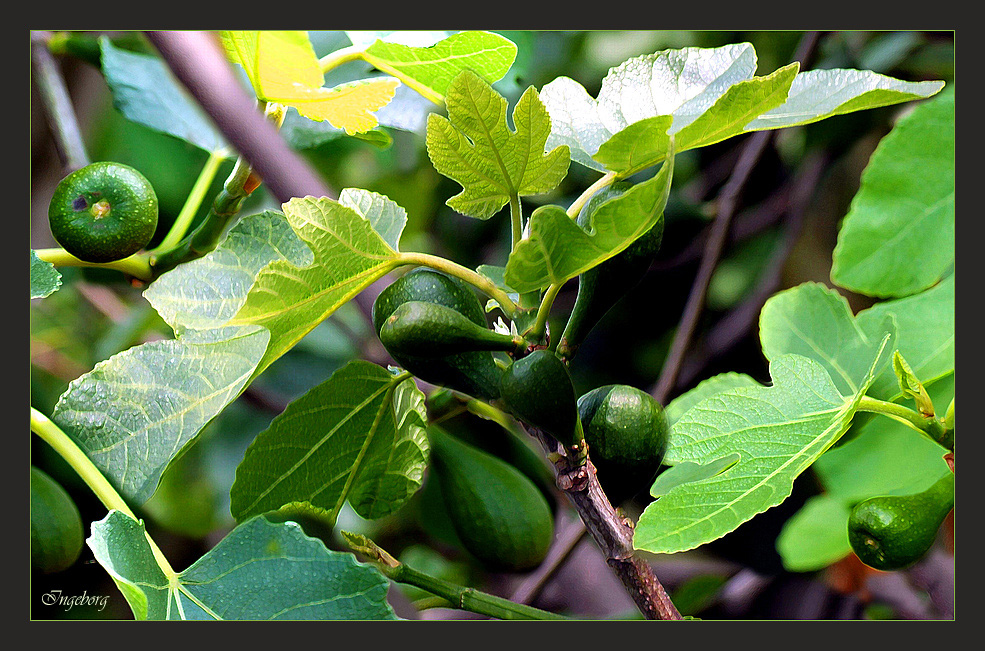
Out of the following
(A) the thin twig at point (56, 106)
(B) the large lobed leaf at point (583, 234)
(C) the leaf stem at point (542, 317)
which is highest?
(A) the thin twig at point (56, 106)

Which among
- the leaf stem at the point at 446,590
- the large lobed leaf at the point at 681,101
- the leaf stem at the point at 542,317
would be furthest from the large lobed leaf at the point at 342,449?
the large lobed leaf at the point at 681,101

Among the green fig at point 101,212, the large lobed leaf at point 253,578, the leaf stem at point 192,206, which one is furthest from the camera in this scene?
the leaf stem at point 192,206

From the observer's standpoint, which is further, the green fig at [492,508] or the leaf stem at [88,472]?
the green fig at [492,508]

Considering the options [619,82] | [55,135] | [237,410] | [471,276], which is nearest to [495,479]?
[471,276]

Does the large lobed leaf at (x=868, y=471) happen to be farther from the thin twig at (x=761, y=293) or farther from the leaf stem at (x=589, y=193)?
the leaf stem at (x=589, y=193)

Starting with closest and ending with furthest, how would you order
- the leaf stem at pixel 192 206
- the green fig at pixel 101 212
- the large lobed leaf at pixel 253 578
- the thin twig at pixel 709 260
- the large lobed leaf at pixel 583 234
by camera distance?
the large lobed leaf at pixel 583 234 → the large lobed leaf at pixel 253 578 → the green fig at pixel 101 212 → the leaf stem at pixel 192 206 → the thin twig at pixel 709 260

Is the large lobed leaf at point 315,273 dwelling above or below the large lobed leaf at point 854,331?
above

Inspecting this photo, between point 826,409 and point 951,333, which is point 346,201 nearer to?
point 826,409

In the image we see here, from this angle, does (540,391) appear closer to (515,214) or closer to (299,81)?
(515,214)
